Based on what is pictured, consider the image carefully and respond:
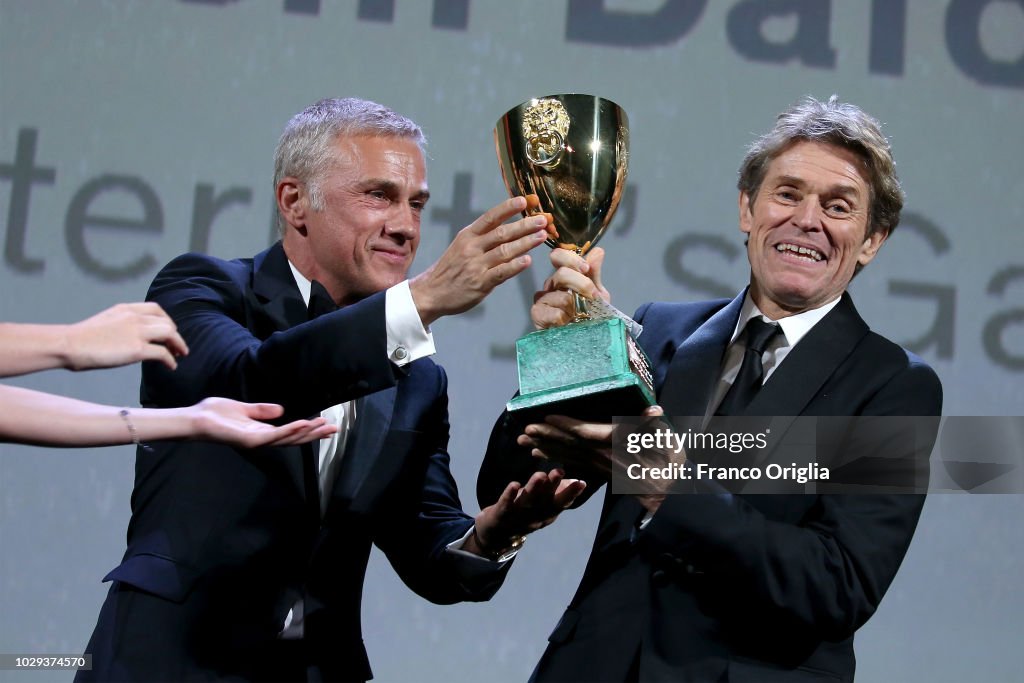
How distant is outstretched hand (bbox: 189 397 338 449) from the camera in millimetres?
1482

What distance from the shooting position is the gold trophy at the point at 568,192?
1.59 metres

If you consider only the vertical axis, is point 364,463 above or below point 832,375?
below

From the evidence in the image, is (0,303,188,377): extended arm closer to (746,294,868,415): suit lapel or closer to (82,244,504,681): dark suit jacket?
(82,244,504,681): dark suit jacket

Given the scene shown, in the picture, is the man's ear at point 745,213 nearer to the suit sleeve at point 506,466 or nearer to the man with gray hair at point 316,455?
the suit sleeve at point 506,466

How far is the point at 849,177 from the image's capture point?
72.6 inches

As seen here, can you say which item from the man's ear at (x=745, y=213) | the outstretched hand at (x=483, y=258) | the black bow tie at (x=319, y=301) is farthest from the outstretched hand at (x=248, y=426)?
the man's ear at (x=745, y=213)

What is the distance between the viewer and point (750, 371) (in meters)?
1.77

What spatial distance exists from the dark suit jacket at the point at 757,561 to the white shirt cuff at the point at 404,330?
39 cm

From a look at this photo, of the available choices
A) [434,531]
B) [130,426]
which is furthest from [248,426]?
[434,531]

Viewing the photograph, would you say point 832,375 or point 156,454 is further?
point 156,454

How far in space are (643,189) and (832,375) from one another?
1358 millimetres

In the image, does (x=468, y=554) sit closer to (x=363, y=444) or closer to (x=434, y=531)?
(x=434, y=531)

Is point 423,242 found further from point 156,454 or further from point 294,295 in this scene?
point 156,454

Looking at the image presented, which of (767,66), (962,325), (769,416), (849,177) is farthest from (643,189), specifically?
(769,416)
